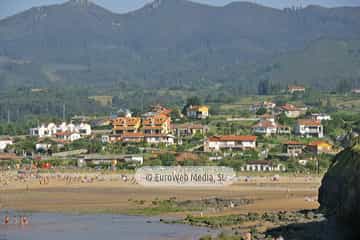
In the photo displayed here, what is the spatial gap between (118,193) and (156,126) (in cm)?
2796

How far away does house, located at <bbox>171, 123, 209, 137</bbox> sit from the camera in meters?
74.5

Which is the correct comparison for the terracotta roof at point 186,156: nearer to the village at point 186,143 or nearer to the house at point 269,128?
the village at point 186,143

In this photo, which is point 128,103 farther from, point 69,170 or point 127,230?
point 127,230

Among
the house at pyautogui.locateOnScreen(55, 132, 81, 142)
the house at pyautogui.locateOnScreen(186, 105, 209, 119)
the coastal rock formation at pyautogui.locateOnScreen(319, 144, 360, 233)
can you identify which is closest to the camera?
the coastal rock formation at pyautogui.locateOnScreen(319, 144, 360, 233)

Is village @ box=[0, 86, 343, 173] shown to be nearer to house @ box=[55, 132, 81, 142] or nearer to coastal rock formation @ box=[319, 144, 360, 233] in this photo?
house @ box=[55, 132, 81, 142]

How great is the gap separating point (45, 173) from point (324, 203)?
2838 cm

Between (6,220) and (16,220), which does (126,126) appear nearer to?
(16,220)

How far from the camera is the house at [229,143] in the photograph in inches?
2547

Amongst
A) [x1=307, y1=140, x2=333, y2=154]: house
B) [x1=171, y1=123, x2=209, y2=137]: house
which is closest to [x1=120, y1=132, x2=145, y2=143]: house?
[x1=171, y1=123, x2=209, y2=137]: house

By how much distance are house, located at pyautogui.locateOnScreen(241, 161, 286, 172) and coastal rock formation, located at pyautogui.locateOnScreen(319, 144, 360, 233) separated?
78.0 ft

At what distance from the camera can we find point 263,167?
57.5 metres

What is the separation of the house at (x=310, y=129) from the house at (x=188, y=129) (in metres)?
7.10

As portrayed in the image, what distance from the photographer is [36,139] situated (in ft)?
248

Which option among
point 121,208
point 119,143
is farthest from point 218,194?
point 119,143
